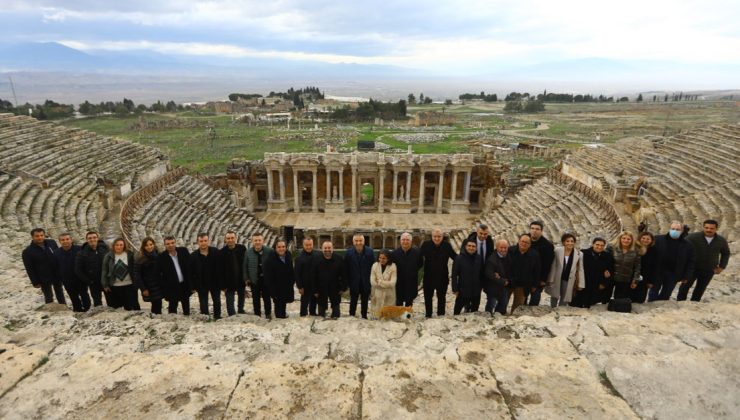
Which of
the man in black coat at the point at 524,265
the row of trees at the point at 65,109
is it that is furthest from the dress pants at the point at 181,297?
the row of trees at the point at 65,109

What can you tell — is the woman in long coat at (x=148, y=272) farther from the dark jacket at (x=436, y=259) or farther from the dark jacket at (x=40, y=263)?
the dark jacket at (x=436, y=259)

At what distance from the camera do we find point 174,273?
728 centimetres

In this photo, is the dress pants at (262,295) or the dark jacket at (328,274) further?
the dress pants at (262,295)

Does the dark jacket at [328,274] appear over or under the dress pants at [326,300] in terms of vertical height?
over

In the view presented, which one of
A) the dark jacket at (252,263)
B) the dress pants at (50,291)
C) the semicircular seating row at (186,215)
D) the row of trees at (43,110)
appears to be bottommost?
the semicircular seating row at (186,215)

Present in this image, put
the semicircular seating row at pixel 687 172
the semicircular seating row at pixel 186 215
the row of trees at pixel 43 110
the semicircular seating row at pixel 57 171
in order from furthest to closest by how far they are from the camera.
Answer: the row of trees at pixel 43 110 → the semicircular seating row at pixel 186 215 → the semicircular seating row at pixel 687 172 → the semicircular seating row at pixel 57 171

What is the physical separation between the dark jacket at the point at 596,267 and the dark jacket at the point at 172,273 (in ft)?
22.9

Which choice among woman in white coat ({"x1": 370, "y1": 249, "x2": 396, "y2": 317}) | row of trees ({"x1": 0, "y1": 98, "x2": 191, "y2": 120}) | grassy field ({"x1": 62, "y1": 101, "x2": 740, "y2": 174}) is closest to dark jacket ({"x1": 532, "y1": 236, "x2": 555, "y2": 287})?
woman in white coat ({"x1": 370, "y1": 249, "x2": 396, "y2": 317})

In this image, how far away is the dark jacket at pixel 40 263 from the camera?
719 centimetres

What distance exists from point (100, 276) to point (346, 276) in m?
4.31

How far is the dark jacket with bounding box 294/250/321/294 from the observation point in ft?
24.5

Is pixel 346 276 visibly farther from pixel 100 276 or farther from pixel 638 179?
pixel 638 179

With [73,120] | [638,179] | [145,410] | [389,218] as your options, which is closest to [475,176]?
[389,218]

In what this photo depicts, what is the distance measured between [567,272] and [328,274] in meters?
4.19
